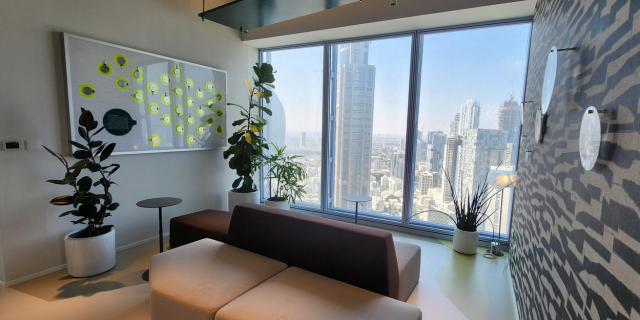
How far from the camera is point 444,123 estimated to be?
3867 millimetres

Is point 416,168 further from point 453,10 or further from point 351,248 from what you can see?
point 351,248

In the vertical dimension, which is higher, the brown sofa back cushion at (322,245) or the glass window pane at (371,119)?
the glass window pane at (371,119)

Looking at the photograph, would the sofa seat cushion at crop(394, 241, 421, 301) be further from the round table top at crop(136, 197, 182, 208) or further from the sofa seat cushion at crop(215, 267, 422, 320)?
the round table top at crop(136, 197, 182, 208)

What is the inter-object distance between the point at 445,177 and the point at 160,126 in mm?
3733

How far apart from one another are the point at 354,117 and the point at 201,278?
3.19 m

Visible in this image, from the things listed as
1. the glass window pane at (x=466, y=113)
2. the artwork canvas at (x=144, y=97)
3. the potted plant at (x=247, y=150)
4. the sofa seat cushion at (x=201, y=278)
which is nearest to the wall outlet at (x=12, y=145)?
the artwork canvas at (x=144, y=97)

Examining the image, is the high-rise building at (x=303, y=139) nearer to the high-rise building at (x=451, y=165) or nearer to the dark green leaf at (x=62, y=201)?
the high-rise building at (x=451, y=165)

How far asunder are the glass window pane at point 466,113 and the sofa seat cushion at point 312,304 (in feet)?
8.29

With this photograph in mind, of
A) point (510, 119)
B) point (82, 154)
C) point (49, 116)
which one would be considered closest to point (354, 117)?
point (510, 119)

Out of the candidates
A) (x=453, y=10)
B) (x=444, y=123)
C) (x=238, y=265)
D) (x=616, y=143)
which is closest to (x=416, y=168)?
(x=444, y=123)

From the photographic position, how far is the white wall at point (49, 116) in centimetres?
254

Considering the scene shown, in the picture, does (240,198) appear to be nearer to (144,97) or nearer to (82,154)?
(144,97)

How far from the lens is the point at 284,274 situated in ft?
6.73

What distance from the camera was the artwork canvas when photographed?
291cm
